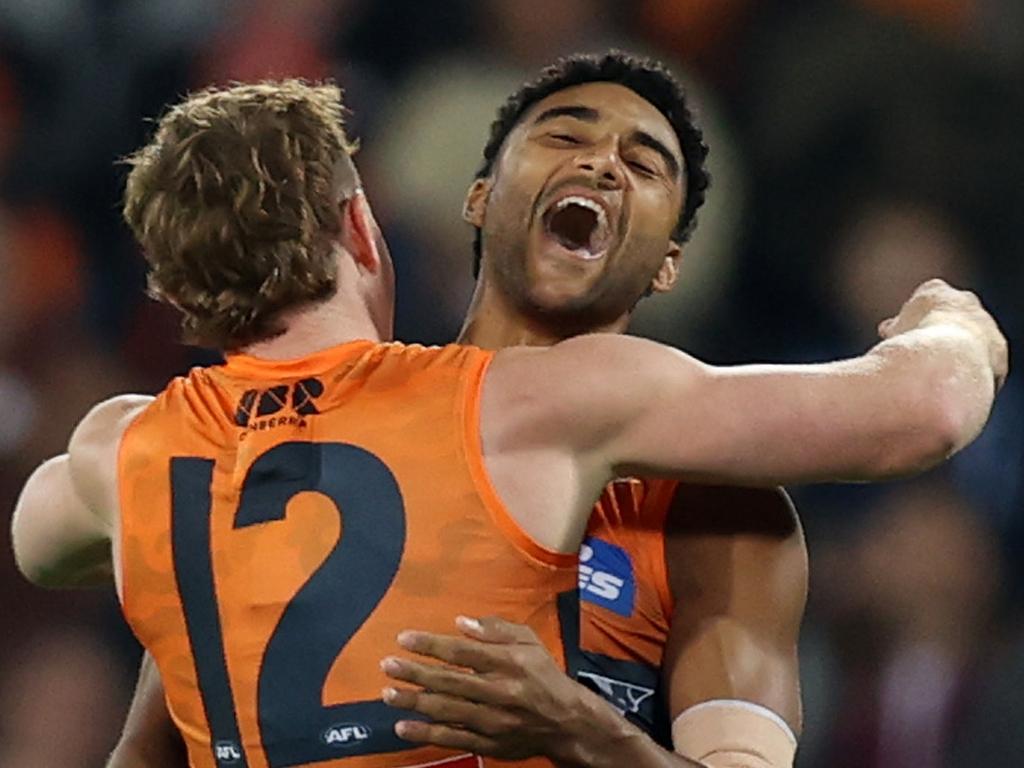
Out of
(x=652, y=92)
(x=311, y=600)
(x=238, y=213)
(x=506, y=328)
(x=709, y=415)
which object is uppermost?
(x=652, y=92)

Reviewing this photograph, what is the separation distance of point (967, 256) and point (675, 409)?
8.10 feet

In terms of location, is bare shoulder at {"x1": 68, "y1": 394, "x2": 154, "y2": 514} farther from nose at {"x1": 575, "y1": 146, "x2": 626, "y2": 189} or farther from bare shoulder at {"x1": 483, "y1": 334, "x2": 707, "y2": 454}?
nose at {"x1": 575, "y1": 146, "x2": 626, "y2": 189}

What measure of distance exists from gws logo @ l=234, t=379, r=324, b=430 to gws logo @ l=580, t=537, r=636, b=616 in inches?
18.0

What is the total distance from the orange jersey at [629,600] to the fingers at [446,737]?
372 mm

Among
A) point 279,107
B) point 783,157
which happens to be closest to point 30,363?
point 783,157

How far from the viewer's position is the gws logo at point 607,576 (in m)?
2.19

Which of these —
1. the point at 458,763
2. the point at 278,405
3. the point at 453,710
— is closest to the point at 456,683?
the point at 453,710

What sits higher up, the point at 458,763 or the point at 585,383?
the point at 585,383

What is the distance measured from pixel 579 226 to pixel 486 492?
2.87ft

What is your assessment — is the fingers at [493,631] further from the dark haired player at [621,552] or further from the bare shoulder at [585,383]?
the bare shoulder at [585,383]

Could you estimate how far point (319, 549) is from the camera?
184 cm

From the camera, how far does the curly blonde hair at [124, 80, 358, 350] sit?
6.54ft

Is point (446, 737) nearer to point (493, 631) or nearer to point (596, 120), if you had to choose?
point (493, 631)

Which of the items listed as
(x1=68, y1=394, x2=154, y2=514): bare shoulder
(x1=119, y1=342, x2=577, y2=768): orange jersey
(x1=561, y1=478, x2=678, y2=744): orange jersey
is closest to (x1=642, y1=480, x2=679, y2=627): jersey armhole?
(x1=561, y1=478, x2=678, y2=744): orange jersey
